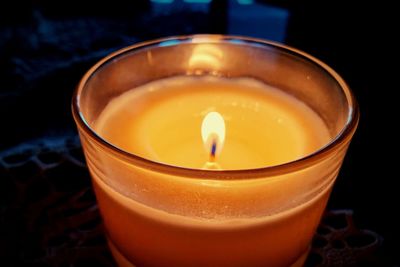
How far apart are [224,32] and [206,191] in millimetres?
536

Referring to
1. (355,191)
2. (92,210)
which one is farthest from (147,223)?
(355,191)

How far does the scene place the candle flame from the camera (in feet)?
1.45

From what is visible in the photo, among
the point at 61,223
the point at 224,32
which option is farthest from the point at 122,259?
the point at 224,32

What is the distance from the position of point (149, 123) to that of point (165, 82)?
76mm

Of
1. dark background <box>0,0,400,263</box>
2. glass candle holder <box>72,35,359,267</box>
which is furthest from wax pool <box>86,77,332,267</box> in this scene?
dark background <box>0,0,400,263</box>

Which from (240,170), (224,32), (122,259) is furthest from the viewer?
(224,32)

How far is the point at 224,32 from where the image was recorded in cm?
→ 81

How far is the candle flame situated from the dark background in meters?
0.20

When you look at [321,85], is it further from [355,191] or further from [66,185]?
[66,185]

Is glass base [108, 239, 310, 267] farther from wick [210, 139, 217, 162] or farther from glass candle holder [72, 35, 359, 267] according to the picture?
wick [210, 139, 217, 162]

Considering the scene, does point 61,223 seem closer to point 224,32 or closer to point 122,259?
point 122,259

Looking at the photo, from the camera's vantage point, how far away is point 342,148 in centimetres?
35

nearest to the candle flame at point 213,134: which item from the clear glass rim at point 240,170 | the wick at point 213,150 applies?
the wick at point 213,150

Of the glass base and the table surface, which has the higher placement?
the glass base
